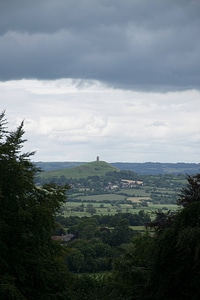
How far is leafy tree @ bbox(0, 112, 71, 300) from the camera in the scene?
25109 millimetres

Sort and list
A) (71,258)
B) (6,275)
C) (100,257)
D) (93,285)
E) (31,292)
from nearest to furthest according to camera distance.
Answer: (6,275) → (31,292) → (93,285) → (71,258) → (100,257)

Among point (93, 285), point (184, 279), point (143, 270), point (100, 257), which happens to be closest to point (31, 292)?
point (184, 279)

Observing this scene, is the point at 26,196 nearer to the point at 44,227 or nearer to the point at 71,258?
the point at 44,227

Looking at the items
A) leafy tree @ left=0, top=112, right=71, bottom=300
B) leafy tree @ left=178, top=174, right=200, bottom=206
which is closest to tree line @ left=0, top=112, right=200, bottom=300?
leafy tree @ left=0, top=112, right=71, bottom=300

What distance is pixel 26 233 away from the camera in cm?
2634

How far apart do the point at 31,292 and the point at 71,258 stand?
48328mm

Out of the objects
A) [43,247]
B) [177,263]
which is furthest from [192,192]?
[43,247]

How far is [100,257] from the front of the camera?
Result: 256ft

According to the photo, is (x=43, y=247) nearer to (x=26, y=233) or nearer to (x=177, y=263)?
(x=26, y=233)

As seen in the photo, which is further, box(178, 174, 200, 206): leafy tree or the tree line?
box(178, 174, 200, 206): leafy tree

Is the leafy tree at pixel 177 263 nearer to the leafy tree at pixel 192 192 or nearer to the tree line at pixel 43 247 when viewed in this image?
the tree line at pixel 43 247

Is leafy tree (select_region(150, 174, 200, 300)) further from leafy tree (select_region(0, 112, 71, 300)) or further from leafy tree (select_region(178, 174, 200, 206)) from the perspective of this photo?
leafy tree (select_region(178, 174, 200, 206))

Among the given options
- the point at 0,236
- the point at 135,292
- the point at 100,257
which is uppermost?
the point at 0,236

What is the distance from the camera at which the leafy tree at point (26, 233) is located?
989 inches
